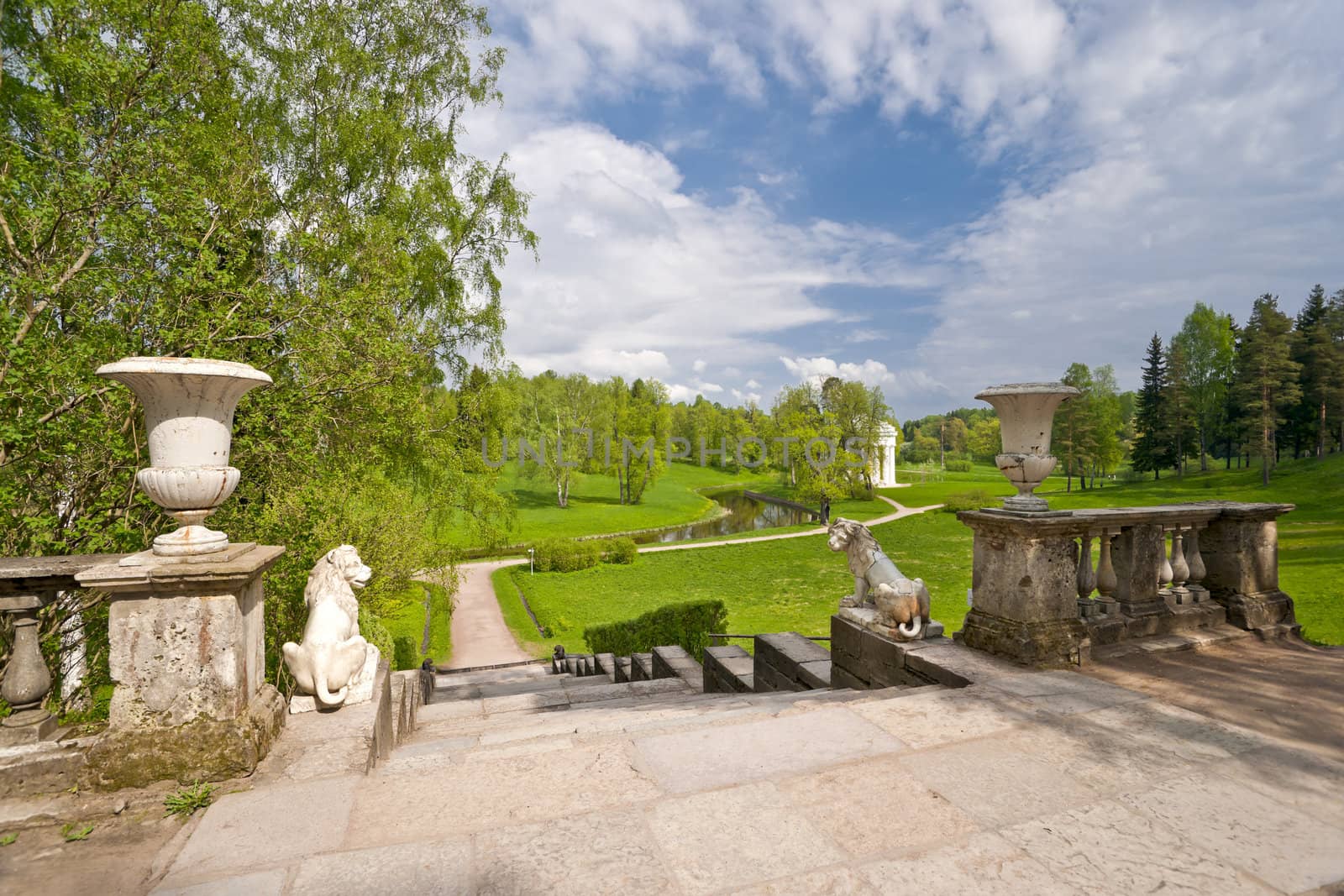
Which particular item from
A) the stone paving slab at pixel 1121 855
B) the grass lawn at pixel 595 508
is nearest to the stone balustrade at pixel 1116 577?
the stone paving slab at pixel 1121 855

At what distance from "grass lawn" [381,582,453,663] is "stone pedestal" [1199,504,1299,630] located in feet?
41.4

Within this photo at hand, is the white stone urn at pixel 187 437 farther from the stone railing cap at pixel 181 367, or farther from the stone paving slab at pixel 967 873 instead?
the stone paving slab at pixel 967 873

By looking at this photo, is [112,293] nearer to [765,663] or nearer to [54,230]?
[54,230]

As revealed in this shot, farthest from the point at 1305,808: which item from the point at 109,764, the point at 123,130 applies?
the point at 123,130

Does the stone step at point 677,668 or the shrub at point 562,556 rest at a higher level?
the stone step at point 677,668

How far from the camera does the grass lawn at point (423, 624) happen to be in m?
14.3

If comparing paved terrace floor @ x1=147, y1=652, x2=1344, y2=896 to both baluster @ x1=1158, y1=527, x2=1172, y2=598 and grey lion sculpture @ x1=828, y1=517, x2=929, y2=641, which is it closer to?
grey lion sculpture @ x1=828, y1=517, x2=929, y2=641

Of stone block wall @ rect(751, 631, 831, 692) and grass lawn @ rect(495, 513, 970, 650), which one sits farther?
grass lawn @ rect(495, 513, 970, 650)

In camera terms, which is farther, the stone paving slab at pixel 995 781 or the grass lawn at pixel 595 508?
the grass lawn at pixel 595 508

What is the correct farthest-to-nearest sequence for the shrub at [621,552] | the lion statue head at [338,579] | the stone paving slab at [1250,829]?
the shrub at [621,552], the lion statue head at [338,579], the stone paving slab at [1250,829]

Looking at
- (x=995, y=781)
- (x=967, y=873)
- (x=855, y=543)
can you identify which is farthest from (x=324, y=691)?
(x=855, y=543)

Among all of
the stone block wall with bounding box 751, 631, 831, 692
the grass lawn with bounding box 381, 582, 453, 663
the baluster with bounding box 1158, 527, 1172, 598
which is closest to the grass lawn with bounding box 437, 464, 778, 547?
the grass lawn with bounding box 381, 582, 453, 663

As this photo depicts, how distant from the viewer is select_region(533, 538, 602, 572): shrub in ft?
79.2

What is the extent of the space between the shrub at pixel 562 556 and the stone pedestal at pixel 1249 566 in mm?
21112
